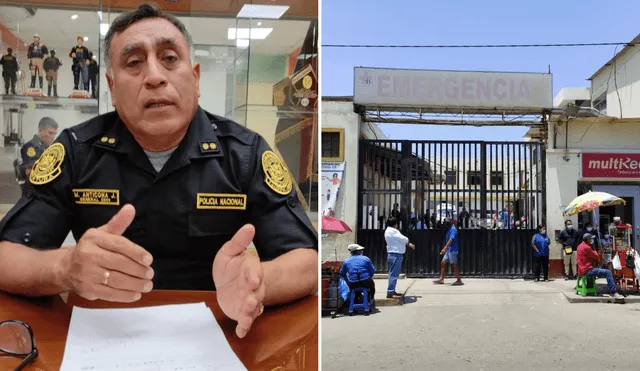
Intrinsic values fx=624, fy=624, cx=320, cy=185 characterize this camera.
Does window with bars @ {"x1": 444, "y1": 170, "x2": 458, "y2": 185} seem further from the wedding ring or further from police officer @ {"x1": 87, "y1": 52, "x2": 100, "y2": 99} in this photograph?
the wedding ring

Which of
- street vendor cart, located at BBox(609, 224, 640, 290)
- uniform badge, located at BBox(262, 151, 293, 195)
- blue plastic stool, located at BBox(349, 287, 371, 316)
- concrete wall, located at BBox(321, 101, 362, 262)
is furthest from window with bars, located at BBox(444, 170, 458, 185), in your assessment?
uniform badge, located at BBox(262, 151, 293, 195)

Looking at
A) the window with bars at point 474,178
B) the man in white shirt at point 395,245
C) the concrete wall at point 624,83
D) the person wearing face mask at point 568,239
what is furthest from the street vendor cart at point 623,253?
the concrete wall at point 624,83

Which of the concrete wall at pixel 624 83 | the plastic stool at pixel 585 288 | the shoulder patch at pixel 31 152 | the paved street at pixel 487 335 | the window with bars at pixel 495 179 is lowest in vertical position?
the paved street at pixel 487 335

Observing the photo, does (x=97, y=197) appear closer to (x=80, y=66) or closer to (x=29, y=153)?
(x=29, y=153)

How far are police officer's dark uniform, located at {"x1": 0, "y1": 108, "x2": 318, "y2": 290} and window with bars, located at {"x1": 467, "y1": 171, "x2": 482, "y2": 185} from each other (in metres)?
10.8

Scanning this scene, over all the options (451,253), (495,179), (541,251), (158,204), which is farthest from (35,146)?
(495,179)

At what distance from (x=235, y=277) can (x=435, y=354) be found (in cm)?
520

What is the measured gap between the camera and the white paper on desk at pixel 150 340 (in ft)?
5.95

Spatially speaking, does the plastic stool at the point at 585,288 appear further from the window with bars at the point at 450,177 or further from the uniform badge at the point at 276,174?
the uniform badge at the point at 276,174

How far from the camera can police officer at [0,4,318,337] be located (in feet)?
6.05

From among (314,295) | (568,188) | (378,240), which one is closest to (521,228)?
(568,188)

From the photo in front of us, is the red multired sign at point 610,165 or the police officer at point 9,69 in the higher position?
the red multired sign at point 610,165

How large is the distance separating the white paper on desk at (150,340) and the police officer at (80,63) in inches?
27.1

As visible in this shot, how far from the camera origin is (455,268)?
1185cm
